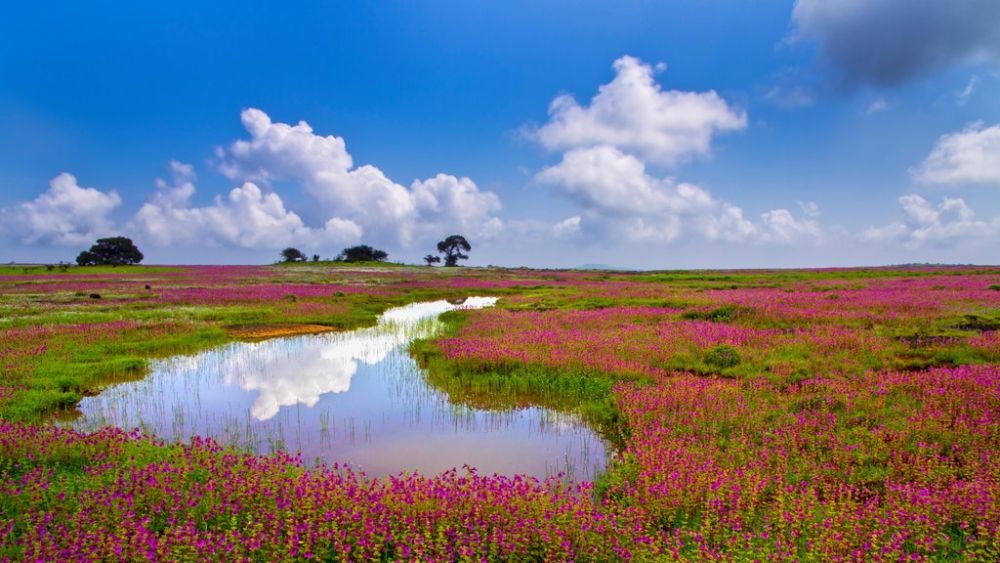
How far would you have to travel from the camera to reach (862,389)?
10898mm

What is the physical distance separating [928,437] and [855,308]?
17065mm

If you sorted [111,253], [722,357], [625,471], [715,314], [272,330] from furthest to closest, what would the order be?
[111,253] → [272,330] → [715,314] → [722,357] → [625,471]

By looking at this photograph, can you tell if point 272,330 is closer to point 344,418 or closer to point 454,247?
point 344,418

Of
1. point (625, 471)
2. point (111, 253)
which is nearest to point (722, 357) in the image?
point (625, 471)

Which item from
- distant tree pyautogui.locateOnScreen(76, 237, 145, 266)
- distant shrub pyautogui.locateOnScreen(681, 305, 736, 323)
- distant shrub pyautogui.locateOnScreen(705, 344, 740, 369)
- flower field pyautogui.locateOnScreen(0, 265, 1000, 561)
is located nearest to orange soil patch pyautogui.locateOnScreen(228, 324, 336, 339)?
flower field pyautogui.locateOnScreen(0, 265, 1000, 561)

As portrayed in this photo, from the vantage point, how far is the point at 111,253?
98.8m

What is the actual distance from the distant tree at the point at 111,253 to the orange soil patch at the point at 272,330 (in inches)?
3691

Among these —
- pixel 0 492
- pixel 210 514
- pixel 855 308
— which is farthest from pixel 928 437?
pixel 855 308

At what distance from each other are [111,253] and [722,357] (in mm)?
117263

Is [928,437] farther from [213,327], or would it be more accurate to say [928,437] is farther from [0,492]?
[213,327]

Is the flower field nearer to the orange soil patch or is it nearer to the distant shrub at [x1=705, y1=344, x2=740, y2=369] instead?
the distant shrub at [x1=705, y1=344, x2=740, y2=369]

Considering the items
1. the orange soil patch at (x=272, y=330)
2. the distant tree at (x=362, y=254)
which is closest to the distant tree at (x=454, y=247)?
the distant tree at (x=362, y=254)

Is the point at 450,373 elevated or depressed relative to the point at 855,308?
depressed

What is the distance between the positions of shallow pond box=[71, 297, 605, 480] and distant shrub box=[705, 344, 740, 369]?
17.9ft
